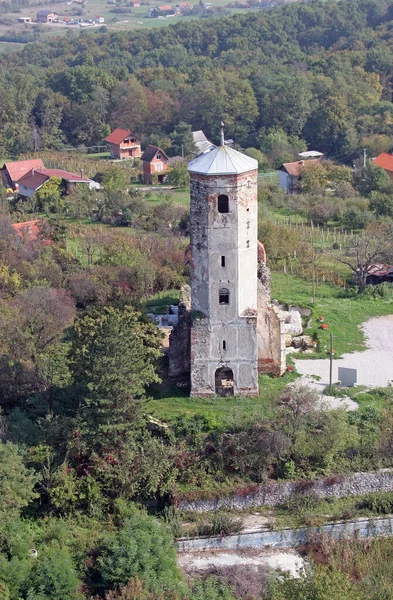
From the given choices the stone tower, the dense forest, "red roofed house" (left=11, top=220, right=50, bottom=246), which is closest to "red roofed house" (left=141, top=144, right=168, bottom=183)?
the dense forest

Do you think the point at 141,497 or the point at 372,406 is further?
the point at 372,406

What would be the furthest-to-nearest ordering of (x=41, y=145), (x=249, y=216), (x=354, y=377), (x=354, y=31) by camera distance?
(x=354, y=31)
(x=41, y=145)
(x=354, y=377)
(x=249, y=216)

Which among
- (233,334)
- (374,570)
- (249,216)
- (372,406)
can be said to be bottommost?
(374,570)

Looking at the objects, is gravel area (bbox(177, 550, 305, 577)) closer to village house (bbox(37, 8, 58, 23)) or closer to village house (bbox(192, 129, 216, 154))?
village house (bbox(192, 129, 216, 154))

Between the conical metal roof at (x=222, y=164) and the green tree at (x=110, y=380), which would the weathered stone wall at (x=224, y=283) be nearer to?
the conical metal roof at (x=222, y=164)

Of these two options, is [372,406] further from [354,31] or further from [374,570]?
[354,31]

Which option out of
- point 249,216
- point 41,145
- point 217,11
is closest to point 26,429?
point 249,216

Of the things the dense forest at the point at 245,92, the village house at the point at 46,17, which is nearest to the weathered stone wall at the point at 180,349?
Answer: the dense forest at the point at 245,92
